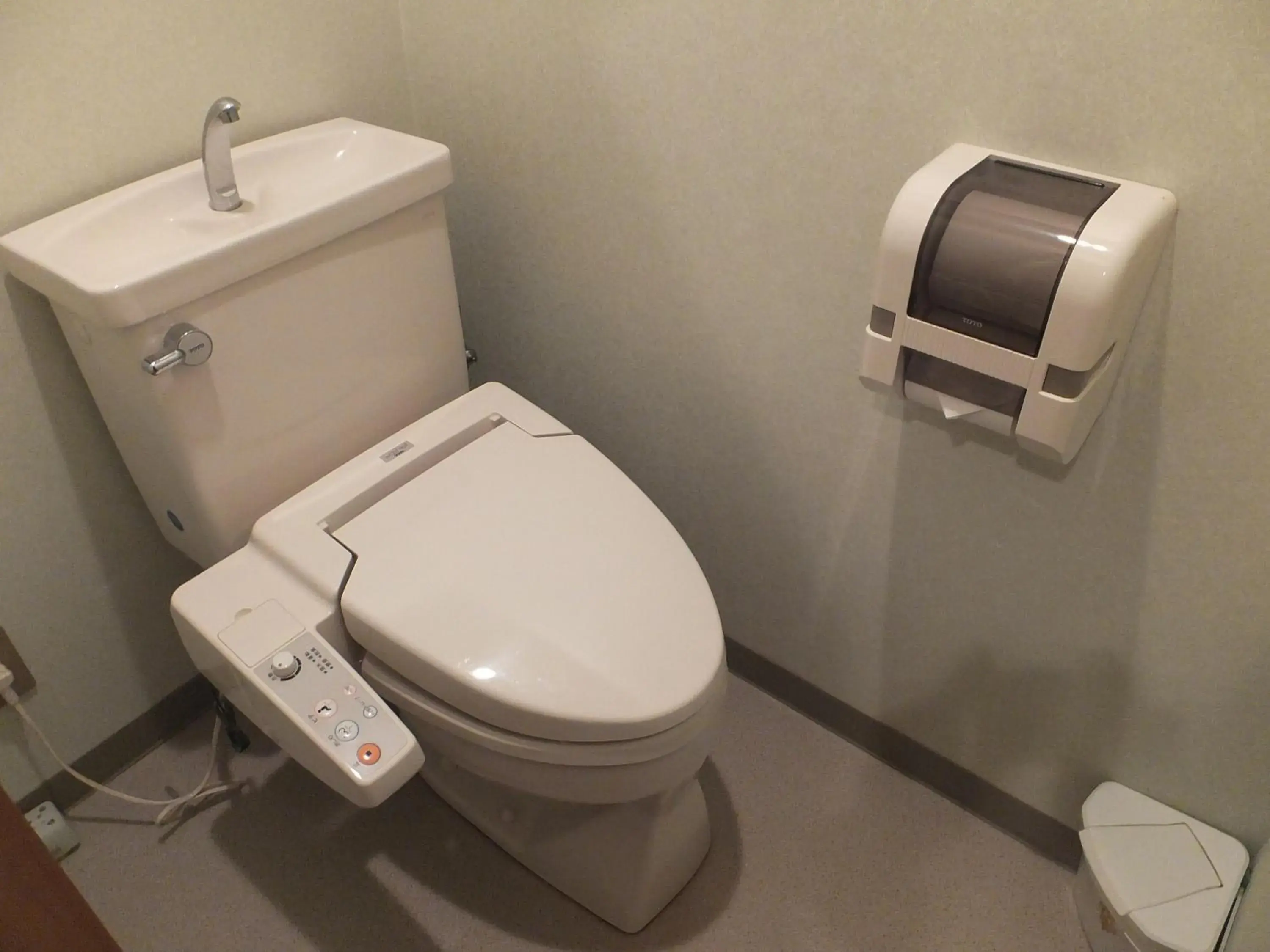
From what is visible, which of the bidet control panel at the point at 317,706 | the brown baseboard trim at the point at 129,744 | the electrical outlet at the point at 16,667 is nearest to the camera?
the bidet control panel at the point at 317,706

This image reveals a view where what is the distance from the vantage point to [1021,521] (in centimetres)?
93

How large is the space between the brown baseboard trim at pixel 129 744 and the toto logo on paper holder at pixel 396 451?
20.3 inches

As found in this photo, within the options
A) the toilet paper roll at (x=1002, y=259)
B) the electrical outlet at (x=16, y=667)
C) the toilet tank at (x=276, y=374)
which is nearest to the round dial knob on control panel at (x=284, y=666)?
the toilet tank at (x=276, y=374)

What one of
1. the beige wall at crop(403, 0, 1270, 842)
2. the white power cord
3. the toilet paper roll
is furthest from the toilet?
the toilet paper roll

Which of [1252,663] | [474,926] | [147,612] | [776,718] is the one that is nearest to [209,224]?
[147,612]

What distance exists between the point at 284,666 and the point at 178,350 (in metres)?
0.30

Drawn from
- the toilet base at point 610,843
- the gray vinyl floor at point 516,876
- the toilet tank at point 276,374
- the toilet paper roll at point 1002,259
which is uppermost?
the toilet paper roll at point 1002,259

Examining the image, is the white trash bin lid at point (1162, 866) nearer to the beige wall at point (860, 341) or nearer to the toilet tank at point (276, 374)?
the beige wall at point (860, 341)

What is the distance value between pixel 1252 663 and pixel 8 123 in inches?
49.2

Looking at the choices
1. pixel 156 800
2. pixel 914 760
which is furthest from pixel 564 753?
pixel 156 800

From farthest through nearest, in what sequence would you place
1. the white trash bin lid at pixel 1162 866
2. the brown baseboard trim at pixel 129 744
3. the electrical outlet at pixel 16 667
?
the brown baseboard trim at pixel 129 744, the electrical outlet at pixel 16 667, the white trash bin lid at pixel 1162 866

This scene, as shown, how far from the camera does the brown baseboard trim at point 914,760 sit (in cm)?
112

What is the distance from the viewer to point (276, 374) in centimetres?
94

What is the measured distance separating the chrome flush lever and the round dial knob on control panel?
282 millimetres
